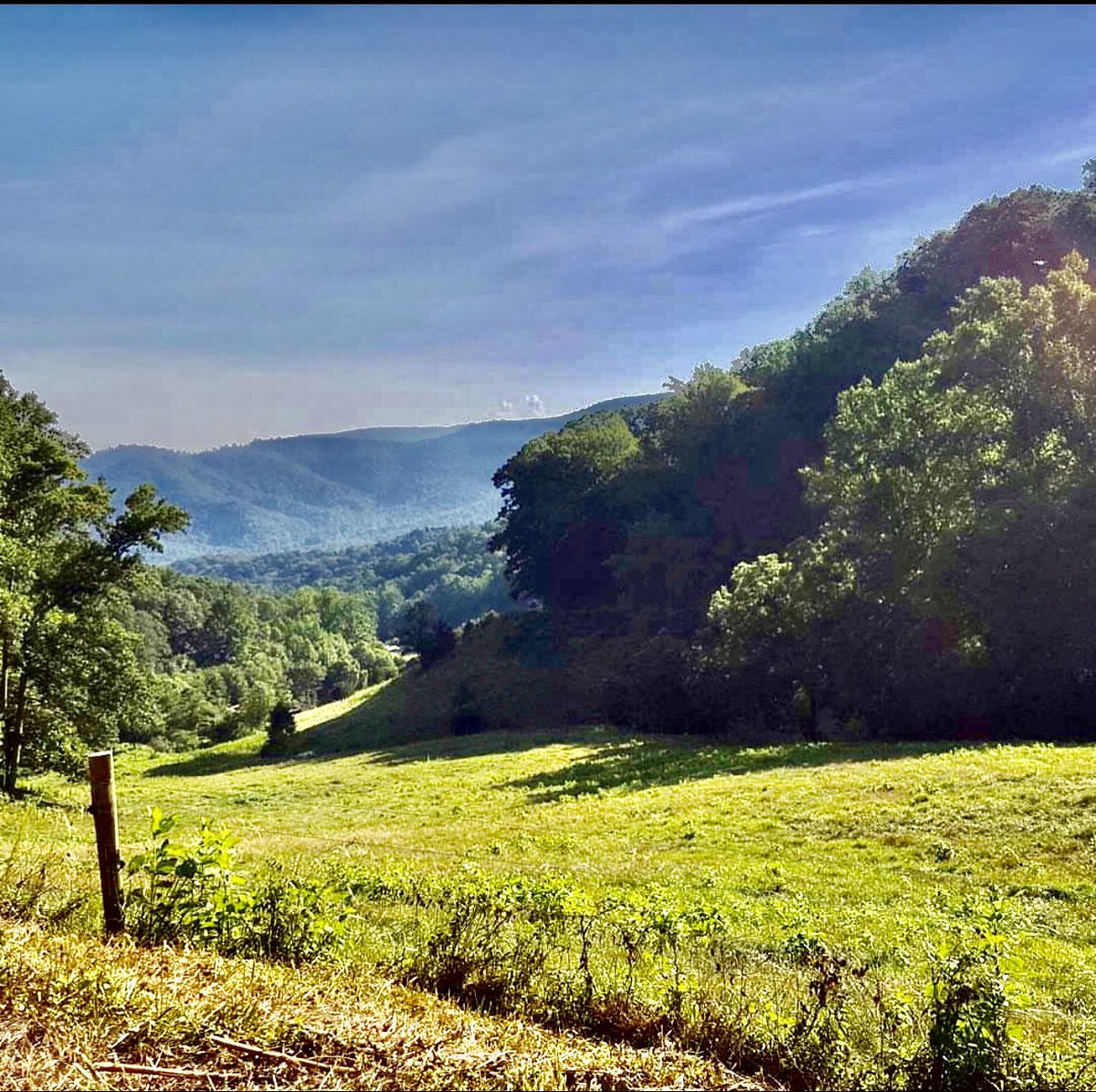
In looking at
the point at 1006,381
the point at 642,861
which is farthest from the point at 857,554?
the point at 642,861

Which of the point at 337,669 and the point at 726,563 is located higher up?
the point at 726,563

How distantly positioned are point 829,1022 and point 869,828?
12.0 meters

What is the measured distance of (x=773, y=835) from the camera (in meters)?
15.6

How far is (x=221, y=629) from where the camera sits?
120 m

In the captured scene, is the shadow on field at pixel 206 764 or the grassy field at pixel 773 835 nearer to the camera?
the grassy field at pixel 773 835

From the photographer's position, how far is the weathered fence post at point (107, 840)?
5336mm

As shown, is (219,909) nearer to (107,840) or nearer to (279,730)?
(107,840)

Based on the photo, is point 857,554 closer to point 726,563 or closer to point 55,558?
point 726,563

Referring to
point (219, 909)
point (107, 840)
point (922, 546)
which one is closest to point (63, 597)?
point (107, 840)

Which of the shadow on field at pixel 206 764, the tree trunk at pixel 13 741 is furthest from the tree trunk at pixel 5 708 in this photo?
the shadow on field at pixel 206 764

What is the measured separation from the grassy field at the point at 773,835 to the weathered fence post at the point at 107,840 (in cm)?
112

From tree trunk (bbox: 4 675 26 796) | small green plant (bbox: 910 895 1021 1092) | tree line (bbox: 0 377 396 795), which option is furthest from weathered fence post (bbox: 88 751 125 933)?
tree trunk (bbox: 4 675 26 796)

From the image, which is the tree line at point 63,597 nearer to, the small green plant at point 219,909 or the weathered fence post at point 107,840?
the weathered fence post at point 107,840

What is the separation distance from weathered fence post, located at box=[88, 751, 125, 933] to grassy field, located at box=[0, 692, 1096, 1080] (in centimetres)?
112
